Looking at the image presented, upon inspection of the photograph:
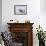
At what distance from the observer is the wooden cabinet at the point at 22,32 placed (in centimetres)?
528

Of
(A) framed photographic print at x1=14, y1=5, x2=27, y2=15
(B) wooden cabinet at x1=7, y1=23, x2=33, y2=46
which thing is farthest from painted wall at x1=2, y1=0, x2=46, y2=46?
(B) wooden cabinet at x1=7, y1=23, x2=33, y2=46

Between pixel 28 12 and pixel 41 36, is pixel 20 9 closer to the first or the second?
pixel 28 12

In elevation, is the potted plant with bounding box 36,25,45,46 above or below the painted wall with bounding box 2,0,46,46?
below

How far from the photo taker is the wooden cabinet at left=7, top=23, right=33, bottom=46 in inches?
208

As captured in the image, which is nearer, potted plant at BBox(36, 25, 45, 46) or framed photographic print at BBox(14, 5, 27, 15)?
potted plant at BBox(36, 25, 45, 46)

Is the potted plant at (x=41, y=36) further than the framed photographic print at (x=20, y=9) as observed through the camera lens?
No

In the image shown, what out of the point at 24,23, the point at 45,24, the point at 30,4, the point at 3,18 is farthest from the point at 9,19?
the point at 45,24


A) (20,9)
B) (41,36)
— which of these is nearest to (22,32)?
(41,36)

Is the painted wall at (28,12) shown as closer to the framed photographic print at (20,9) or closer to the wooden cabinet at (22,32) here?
the framed photographic print at (20,9)

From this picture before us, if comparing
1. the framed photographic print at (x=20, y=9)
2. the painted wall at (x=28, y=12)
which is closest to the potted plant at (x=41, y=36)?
the painted wall at (x=28, y=12)

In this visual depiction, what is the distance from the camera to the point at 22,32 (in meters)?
5.35

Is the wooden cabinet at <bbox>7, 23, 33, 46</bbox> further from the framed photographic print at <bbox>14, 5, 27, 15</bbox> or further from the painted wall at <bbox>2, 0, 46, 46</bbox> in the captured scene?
the framed photographic print at <bbox>14, 5, 27, 15</bbox>

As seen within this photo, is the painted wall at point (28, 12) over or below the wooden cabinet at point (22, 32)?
over

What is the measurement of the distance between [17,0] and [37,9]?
2.75ft
